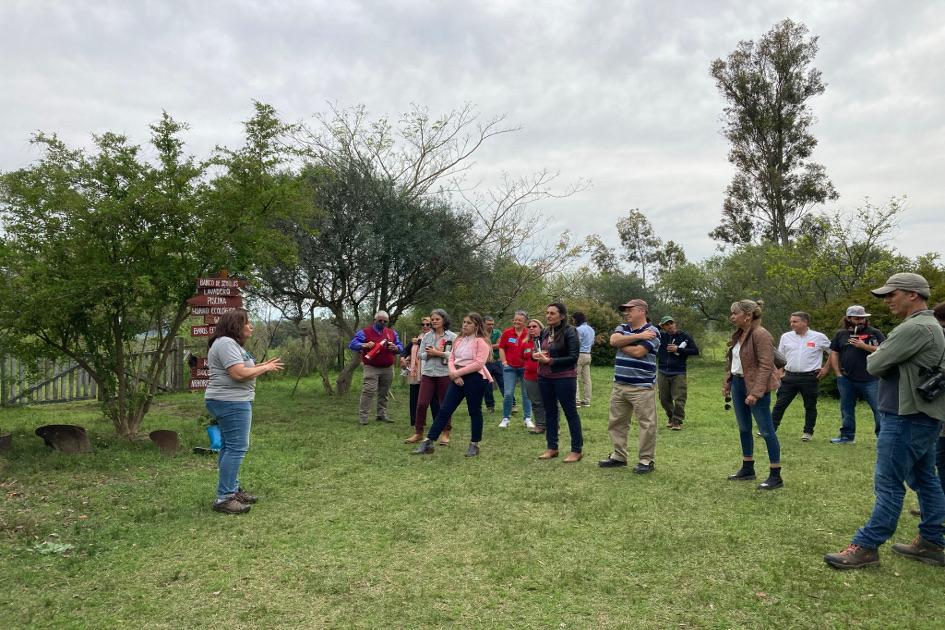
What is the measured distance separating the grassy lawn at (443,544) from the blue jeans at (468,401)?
1.16ft

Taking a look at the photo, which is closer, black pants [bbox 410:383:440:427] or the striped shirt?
the striped shirt

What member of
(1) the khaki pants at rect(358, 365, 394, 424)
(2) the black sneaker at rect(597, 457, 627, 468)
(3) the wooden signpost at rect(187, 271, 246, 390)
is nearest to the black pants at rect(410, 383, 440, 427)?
(1) the khaki pants at rect(358, 365, 394, 424)

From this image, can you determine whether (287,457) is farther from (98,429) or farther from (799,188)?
(799,188)

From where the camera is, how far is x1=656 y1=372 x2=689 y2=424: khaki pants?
30.9 ft

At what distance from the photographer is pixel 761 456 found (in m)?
7.31

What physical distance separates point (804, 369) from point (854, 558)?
5163mm

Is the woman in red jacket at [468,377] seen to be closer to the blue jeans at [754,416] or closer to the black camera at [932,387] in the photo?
the blue jeans at [754,416]

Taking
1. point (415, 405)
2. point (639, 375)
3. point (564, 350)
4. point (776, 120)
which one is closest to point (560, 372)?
point (564, 350)

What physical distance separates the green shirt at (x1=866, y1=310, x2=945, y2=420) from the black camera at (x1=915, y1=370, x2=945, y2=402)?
0.02m

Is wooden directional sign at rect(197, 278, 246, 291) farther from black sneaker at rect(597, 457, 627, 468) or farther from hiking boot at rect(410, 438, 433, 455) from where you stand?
black sneaker at rect(597, 457, 627, 468)

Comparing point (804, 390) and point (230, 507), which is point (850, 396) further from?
point (230, 507)

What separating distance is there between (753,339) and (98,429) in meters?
8.69

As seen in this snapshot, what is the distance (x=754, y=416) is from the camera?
5879mm

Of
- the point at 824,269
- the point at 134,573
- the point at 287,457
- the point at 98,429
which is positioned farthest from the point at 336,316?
the point at 824,269
